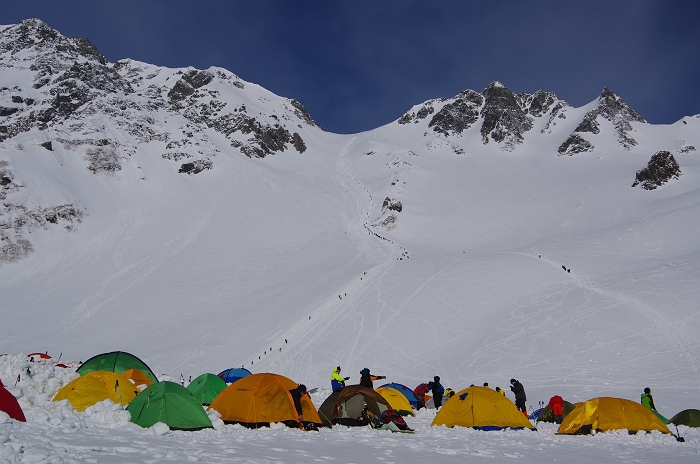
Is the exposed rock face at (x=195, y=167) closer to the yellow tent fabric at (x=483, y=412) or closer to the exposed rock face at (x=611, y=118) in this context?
the exposed rock face at (x=611, y=118)

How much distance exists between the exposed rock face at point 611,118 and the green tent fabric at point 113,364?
110887 millimetres

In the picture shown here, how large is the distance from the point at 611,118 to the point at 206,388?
13582 cm

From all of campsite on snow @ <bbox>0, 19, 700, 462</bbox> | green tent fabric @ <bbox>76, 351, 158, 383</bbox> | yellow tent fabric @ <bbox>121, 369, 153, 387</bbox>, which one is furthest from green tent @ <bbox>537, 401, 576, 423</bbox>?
green tent fabric @ <bbox>76, 351, 158, 383</bbox>

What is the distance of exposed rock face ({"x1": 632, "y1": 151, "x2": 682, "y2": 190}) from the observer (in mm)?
80375

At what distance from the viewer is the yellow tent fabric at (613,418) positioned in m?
12.8

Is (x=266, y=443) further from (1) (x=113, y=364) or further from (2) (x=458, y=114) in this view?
(2) (x=458, y=114)

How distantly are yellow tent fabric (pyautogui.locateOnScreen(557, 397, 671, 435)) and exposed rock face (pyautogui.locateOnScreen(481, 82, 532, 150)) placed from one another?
117 metres

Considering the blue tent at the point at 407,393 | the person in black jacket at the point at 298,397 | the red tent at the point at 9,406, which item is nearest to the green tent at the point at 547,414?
the blue tent at the point at 407,393

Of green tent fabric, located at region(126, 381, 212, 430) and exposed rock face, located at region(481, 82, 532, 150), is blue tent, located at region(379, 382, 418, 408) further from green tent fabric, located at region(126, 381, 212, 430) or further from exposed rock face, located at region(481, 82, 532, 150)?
exposed rock face, located at region(481, 82, 532, 150)

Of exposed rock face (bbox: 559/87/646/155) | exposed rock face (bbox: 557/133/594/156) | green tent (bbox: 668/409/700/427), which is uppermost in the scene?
exposed rock face (bbox: 559/87/646/155)

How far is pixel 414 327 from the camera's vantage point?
30.1m

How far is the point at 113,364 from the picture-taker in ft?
61.7

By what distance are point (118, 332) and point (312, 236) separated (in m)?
30.3

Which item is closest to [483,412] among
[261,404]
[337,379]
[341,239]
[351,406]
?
[351,406]
